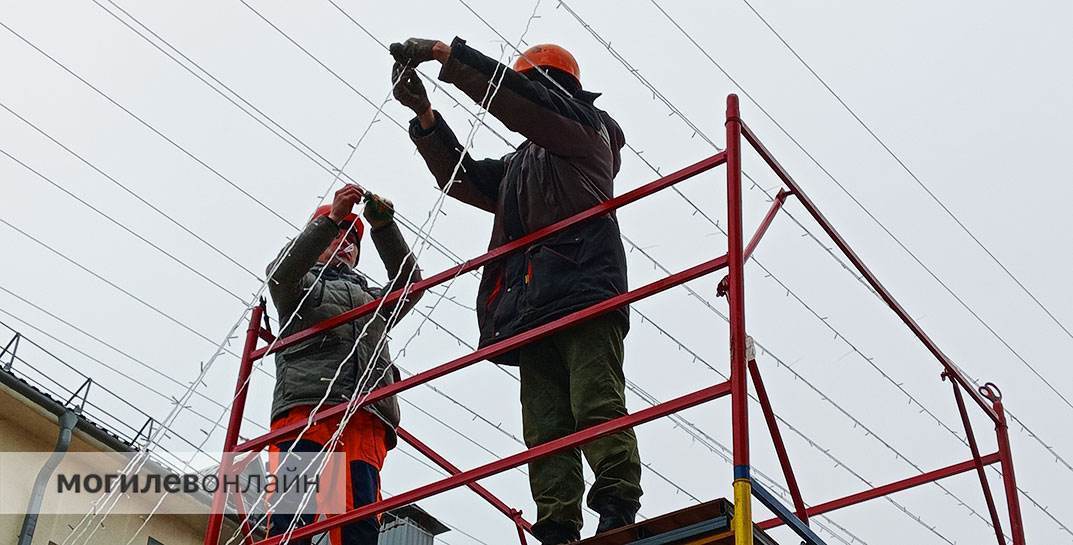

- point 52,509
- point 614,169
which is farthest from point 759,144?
point 52,509

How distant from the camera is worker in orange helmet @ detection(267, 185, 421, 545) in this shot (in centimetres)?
611

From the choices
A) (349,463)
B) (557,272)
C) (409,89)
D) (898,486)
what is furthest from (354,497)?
(898,486)

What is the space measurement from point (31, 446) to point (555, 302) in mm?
12224

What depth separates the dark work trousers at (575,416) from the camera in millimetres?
5051

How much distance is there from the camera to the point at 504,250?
570 cm

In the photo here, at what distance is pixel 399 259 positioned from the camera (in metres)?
6.52

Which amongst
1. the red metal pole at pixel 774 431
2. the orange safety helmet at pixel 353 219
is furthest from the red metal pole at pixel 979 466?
the orange safety helmet at pixel 353 219

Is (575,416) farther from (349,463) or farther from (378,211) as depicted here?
(378,211)

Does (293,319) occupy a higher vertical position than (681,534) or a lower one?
higher

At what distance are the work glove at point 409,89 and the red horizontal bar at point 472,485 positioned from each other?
5.28 feet

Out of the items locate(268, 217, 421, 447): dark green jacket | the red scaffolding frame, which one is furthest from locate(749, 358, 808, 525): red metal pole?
locate(268, 217, 421, 447): dark green jacket

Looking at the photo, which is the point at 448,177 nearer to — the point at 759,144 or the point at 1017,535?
the point at 759,144

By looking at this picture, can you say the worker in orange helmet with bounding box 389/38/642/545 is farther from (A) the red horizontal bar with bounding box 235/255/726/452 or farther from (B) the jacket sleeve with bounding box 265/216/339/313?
(B) the jacket sleeve with bounding box 265/216/339/313

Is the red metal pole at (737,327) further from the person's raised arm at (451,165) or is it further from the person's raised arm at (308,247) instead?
the person's raised arm at (308,247)
